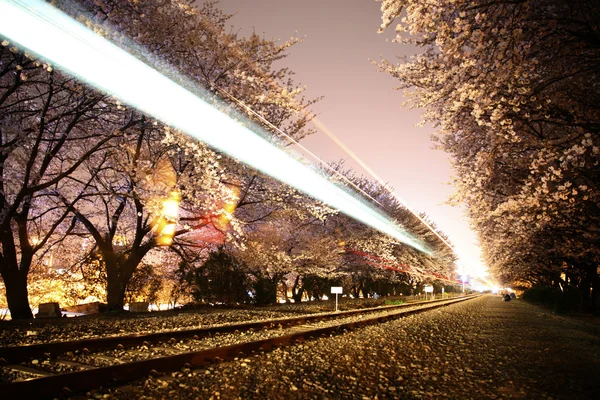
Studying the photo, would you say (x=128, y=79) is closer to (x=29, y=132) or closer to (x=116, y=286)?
(x=29, y=132)

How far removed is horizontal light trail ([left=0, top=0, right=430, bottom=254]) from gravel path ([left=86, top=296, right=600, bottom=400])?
9.99 meters

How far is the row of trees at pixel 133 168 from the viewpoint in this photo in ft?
44.4

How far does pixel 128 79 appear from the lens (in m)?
13.6

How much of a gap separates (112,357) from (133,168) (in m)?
9.66

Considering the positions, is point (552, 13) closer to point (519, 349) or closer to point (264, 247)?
point (519, 349)

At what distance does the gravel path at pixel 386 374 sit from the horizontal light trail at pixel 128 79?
9.99 meters

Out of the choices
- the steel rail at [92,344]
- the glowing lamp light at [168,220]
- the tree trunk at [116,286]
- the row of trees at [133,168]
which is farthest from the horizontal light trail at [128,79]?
the tree trunk at [116,286]

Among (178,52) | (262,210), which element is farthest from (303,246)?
(178,52)

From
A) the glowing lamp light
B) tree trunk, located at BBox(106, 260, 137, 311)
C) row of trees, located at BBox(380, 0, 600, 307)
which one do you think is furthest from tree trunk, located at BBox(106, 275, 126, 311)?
row of trees, located at BBox(380, 0, 600, 307)

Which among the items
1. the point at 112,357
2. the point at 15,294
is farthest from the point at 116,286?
the point at 112,357

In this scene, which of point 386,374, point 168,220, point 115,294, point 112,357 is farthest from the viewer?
point 115,294

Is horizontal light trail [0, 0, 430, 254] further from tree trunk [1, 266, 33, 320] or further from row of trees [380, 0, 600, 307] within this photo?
tree trunk [1, 266, 33, 320]

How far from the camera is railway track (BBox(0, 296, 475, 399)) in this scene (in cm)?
473

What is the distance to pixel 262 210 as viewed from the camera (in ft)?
91.0
